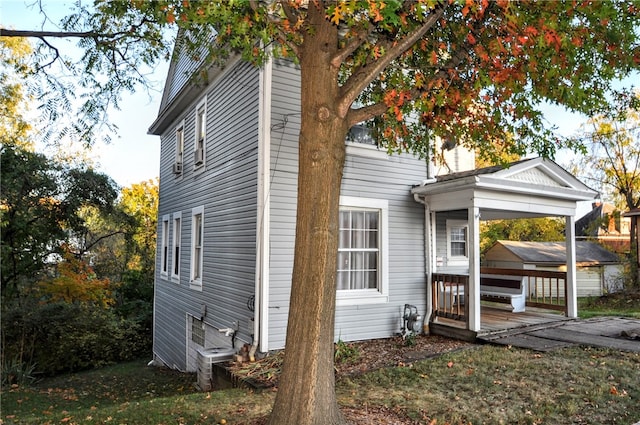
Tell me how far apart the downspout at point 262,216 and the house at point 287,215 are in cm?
2

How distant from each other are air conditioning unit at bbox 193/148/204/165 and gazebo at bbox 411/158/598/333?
5215 mm

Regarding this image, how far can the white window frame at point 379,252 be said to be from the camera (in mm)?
8656

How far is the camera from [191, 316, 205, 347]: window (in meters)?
10.4

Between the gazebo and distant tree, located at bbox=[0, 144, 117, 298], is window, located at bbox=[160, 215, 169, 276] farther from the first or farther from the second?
the gazebo

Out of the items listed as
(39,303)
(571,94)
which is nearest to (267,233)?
(571,94)

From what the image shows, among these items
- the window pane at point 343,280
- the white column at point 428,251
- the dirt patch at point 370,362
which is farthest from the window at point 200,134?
the dirt patch at point 370,362

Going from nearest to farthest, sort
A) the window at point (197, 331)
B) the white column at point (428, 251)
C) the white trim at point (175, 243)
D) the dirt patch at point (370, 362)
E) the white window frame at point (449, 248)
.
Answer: the dirt patch at point (370, 362)
the white column at point (428, 251)
the window at point (197, 331)
the white window frame at point (449, 248)
the white trim at point (175, 243)

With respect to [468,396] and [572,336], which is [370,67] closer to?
[468,396]

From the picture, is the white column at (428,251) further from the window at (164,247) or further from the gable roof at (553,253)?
the gable roof at (553,253)

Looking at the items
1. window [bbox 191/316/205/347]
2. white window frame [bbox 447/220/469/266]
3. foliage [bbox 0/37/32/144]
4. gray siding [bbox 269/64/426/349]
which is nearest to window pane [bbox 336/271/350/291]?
gray siding [bbox 269/64/426/349]

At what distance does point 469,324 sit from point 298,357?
530cm

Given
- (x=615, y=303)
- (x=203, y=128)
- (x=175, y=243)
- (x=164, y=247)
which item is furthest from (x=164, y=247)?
(x=615, y=303)

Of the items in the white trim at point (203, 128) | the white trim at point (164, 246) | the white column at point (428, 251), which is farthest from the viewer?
the white trim at point (164, 246)

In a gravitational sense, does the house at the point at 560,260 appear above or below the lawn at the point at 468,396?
above
